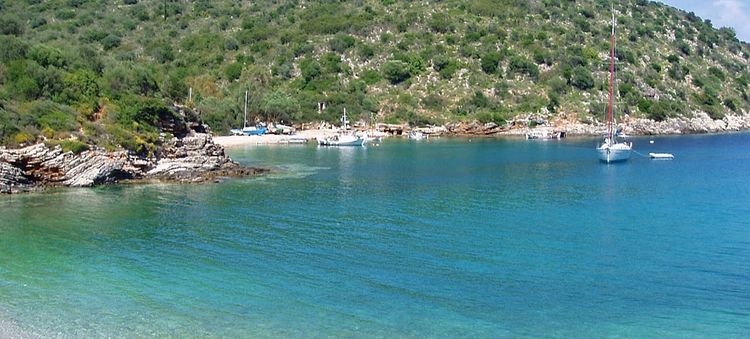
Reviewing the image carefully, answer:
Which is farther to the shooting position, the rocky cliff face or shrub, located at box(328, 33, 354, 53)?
shrub, located at box(328, 33, 354, 53)

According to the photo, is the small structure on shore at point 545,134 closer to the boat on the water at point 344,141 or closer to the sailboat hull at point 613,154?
the boat on the water at point 344,141

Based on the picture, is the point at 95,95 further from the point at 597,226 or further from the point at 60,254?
the point at 597,226

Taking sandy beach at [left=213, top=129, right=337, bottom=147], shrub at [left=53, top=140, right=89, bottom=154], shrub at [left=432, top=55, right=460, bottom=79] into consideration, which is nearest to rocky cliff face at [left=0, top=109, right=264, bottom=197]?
shrub at [left=53, top=140, right=89, bottom=154]

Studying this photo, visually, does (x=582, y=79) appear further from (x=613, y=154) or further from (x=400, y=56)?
(x=613, y=154)

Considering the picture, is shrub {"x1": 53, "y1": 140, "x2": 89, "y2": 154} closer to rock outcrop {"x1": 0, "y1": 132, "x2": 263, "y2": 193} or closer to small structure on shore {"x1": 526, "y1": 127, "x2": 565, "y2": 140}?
rock outcrop {"x1": 0, "y1": 132, "x2": 263, "y2": 193}

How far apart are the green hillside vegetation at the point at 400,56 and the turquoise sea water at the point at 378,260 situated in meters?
60.3

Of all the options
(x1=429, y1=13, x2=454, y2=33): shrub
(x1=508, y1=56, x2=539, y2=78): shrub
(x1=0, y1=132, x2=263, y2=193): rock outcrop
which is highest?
(x1=429, y1=13, x2=454, y2=33): shrub

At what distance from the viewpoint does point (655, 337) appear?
16359mm

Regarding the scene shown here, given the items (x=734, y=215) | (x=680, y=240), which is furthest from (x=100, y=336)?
(x=734, y=215)

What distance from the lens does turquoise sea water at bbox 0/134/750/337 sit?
1738 cm

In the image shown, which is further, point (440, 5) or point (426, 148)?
point (440, 5)

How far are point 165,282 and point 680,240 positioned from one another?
1878cm

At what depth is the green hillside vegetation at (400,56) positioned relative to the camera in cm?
10656

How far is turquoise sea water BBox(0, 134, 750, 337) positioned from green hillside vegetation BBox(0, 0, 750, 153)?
198 feet
